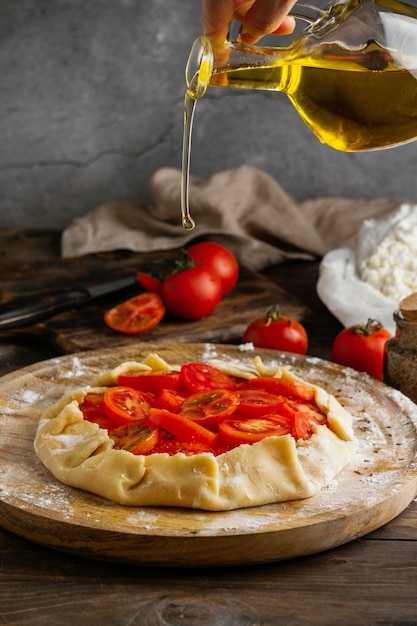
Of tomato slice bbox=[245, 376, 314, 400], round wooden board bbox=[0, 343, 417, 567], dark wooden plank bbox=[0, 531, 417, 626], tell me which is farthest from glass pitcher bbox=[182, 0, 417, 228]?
dark wooden plank bbox=[0, 531, 417, 626]

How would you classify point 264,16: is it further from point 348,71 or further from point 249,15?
point 348,71

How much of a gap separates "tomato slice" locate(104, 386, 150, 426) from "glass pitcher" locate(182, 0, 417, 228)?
653 mm

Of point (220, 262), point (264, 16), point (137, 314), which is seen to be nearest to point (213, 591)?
point (264, 16)

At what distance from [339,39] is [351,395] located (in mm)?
1268

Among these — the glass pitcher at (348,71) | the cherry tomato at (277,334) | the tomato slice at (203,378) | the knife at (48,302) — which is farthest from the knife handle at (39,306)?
the glass pitcher at (348,71)

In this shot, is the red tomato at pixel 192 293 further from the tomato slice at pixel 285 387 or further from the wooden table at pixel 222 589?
the wooden table at pixel 222 589

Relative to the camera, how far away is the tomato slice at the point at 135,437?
2.54m

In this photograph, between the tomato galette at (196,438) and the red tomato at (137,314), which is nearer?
the tomato galette at (196,438)

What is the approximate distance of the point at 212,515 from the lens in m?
2.36

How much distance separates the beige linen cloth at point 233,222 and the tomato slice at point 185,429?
241 cm

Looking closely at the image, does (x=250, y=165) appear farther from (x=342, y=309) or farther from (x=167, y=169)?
(x=342, y=309)

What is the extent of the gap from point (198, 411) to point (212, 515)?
41 centimetres

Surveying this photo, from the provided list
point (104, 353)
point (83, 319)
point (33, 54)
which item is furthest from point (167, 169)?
point (104, 353)

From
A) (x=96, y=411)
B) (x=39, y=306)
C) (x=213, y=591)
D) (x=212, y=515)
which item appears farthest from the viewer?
(x=39, y=306)
